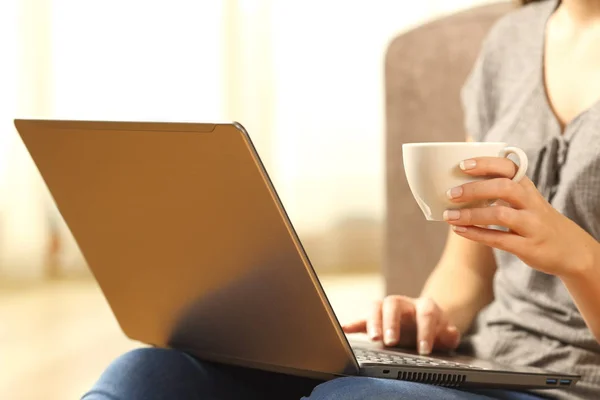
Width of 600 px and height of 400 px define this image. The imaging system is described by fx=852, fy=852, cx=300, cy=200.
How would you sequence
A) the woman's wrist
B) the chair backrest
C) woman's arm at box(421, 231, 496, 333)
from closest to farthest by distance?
the woman's wrist → woman's arm at box(421, 231, 496, 333) → the chair backrest

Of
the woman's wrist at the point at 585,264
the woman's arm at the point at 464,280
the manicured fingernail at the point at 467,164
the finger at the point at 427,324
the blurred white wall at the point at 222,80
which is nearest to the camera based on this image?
the manicured fingernail at the point at 467,164

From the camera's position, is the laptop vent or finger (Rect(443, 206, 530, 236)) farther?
the laptop vent

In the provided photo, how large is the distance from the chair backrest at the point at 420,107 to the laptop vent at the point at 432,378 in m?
0.58

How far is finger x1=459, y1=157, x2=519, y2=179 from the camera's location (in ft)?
2.20

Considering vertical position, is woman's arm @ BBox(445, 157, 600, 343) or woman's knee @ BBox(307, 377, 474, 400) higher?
woman's arm @ BBox(445, 157, 600, 343)

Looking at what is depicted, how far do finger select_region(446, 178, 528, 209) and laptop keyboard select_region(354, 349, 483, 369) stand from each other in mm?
187

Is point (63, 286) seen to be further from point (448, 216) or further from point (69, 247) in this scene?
point (448, 216)

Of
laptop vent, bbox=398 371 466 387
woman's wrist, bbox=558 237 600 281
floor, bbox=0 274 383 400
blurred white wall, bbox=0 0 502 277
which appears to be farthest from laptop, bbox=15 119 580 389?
blurred white wall, bbox=0 0 502 277

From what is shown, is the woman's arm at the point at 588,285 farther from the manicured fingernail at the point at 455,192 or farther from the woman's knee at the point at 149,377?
the woman's knee at the point at 149,377

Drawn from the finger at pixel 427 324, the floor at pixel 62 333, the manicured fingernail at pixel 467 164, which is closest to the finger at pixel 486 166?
the manicured fingernail at pixel 467 164

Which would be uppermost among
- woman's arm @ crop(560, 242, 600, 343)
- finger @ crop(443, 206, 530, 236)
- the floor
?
finger @ crop(443, 206, 530, 236)

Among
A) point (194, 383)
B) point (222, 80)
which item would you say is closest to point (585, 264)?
point (194, 383)

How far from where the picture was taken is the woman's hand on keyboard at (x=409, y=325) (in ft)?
3.08

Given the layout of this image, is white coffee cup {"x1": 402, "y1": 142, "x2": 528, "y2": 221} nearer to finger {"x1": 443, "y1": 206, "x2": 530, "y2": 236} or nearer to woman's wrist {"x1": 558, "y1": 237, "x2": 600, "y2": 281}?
finger {"x1": 443, "y1": 206, "x2": 530, "y2": 236}
